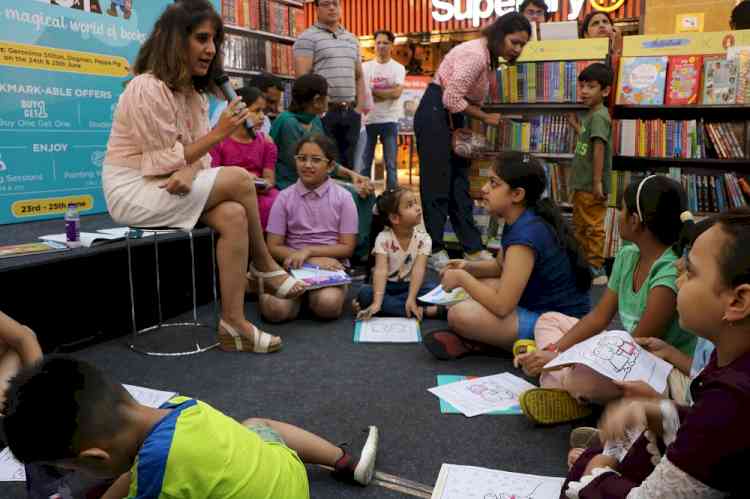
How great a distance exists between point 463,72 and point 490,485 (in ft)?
8.51

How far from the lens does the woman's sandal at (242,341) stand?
226 cm

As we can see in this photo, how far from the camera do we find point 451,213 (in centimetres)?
389

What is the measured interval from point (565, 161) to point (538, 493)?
9.80 feet

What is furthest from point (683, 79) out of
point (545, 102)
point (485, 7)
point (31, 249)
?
point (485, 7)

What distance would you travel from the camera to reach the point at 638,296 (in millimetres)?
1684

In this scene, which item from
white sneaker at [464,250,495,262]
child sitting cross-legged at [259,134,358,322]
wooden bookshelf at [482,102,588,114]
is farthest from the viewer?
wooden bookshelf at [482,102,588,114]

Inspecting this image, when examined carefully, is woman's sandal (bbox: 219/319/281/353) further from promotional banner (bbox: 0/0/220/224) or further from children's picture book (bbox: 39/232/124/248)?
promotional banner (bbox: 0/0/220/224)

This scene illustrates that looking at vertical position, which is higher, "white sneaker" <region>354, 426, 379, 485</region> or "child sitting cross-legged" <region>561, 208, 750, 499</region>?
"child sitting cross-legged" <region>561, 208, 750, 499</region>

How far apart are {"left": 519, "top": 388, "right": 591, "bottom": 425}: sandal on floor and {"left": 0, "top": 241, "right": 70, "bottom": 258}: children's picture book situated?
1.72 metres

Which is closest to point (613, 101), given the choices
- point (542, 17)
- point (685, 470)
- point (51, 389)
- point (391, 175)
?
point (542, 17)

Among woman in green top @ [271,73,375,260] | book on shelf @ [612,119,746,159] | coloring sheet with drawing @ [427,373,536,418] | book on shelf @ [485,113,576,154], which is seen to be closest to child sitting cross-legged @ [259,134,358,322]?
woman in green top @ [271,73,375,260]

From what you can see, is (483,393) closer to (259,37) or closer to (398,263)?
(398,263)

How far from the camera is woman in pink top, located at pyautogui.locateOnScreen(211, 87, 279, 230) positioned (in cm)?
316

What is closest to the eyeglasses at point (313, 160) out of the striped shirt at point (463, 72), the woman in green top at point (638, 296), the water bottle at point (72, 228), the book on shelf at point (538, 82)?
the water bottle at point (72, 228)
